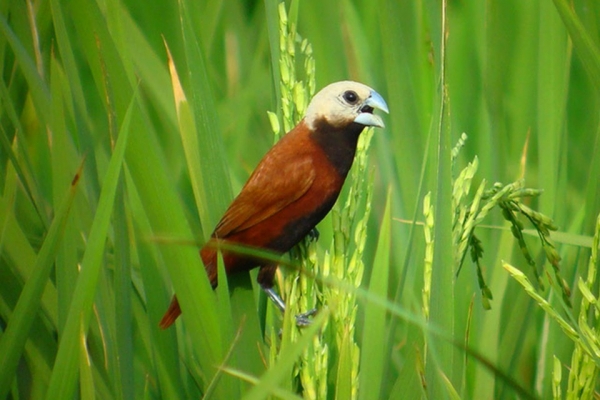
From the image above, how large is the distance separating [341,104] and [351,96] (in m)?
0.03

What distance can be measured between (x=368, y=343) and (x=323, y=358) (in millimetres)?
175

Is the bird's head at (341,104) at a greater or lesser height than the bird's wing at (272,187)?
greater

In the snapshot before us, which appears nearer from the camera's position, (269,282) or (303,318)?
(303,318)

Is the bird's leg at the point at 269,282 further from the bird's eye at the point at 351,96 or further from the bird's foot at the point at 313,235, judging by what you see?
the bird's eye at the point at 351,96

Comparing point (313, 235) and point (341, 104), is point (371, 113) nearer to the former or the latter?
point (341, 104)

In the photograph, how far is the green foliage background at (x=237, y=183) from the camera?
4.01ft

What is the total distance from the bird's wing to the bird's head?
0.39ft

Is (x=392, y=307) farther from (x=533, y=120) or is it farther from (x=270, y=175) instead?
(x=533, y=120)

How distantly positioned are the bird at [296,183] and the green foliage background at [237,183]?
0.27 ft

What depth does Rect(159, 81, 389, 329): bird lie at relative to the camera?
175cm

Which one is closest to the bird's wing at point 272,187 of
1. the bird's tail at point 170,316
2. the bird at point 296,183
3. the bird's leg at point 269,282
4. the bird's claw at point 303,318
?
the bird at point 296,183

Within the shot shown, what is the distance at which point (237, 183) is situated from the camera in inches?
82.2

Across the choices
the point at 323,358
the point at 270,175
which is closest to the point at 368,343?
the point at 323,358

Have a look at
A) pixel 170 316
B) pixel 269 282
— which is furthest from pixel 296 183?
pixel 170 316
